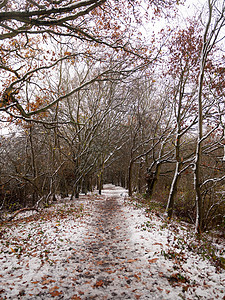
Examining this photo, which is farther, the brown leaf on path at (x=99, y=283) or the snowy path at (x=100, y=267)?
the brown leaf on path at (x=99, y=283)

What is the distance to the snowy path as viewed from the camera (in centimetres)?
336

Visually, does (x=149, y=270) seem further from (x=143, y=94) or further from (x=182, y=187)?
(x=143, y=94)

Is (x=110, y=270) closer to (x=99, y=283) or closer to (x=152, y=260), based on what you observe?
(x=99, y=283)

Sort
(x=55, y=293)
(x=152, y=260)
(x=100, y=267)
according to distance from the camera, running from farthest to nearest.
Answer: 1. (x=152, y=260)
2. (x=100, y=267)
3. (x=55, y=293)

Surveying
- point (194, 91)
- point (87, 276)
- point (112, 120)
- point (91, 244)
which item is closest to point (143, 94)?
point (112, 120)

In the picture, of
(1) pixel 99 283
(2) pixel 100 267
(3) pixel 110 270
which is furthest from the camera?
(2) pixel 100 267

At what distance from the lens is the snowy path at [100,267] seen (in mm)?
3357

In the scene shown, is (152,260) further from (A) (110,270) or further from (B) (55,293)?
(B) (55,293)

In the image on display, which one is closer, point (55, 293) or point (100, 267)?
point (55, 293)

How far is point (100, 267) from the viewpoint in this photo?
4.22 meters

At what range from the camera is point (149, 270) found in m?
4.06

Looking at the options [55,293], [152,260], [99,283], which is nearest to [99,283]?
[99,283]

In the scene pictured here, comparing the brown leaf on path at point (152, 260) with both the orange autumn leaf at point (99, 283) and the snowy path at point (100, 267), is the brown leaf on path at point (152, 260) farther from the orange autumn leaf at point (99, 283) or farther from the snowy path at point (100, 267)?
the orange autumn leaf at point (99, 283)

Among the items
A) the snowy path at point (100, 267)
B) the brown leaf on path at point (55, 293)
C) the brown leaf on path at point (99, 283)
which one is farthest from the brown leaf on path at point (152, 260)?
the brown leaf on path at point (55, 293)
